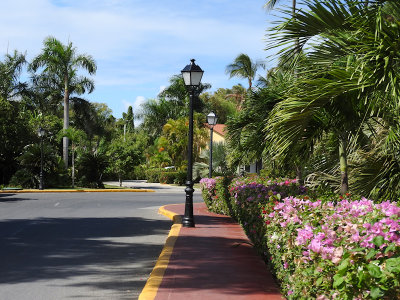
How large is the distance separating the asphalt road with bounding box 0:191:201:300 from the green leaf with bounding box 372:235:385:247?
12.6ft

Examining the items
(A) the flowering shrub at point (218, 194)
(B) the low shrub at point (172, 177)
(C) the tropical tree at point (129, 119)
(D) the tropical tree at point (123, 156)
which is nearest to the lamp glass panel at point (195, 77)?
(A) the flowering shrub at point (218, 194)

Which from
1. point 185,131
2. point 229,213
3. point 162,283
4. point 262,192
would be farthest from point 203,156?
point 162,283

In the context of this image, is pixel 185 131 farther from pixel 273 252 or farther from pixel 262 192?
pixel 273 252

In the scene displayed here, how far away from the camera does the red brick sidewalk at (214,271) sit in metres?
6.12

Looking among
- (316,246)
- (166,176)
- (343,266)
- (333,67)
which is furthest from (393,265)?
(166,176)

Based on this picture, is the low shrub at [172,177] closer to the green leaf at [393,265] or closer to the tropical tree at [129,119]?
the tropical tree at [129,119]

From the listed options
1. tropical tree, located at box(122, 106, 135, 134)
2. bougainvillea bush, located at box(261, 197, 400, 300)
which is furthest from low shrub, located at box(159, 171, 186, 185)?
bougainvillea bush, located at box(261, 197, 400, 300)

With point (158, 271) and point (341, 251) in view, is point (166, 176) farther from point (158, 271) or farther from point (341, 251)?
point (341, 251)

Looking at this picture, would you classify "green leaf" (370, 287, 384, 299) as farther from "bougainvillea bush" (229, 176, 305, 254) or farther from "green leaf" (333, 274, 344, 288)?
"bougainvillea bush" (229, 176, 305, 254)

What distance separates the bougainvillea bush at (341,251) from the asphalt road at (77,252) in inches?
96.7

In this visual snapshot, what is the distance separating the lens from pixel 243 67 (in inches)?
1779

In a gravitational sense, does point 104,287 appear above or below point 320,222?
below

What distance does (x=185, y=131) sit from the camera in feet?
154

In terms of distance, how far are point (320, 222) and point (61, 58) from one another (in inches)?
1356
